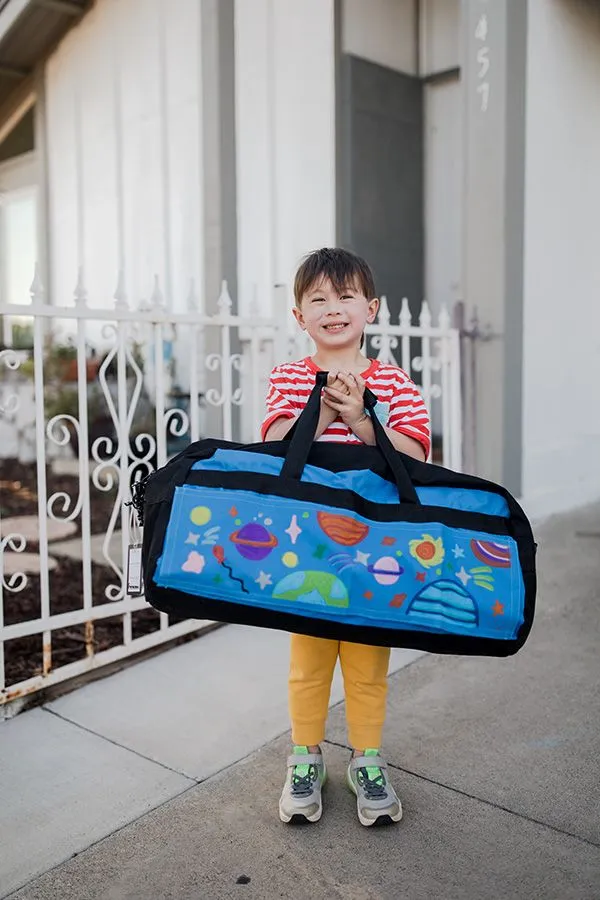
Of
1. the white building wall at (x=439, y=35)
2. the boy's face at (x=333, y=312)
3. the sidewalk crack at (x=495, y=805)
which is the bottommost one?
the sidewalk crack at (x=495, y=805)

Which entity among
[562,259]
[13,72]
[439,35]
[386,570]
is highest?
[13,72]

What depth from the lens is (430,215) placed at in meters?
6.68

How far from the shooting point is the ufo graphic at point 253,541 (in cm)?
184

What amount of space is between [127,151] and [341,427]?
21.5ft

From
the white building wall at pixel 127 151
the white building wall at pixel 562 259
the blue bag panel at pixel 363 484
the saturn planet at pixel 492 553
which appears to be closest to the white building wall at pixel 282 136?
the white building wall at pixel 127 151

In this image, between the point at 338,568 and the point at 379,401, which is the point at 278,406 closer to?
the point at 379,401

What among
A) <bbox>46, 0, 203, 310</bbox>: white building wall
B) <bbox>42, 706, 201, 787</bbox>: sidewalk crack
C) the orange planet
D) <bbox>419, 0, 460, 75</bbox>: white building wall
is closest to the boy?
the orange planet

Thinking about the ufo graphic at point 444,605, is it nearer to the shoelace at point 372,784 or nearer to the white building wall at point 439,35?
the shoelace at point 372,784

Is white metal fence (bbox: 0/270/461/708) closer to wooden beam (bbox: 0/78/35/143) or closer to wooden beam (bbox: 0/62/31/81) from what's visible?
wooden beam (bbox: 0/78/35/143)

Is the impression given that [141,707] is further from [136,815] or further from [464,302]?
[464,302]

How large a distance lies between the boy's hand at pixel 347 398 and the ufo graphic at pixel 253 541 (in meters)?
0.34

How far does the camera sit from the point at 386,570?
72.1 inches

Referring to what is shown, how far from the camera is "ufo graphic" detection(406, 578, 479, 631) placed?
1.83 meters

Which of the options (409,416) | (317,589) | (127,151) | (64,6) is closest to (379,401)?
(409,416)
